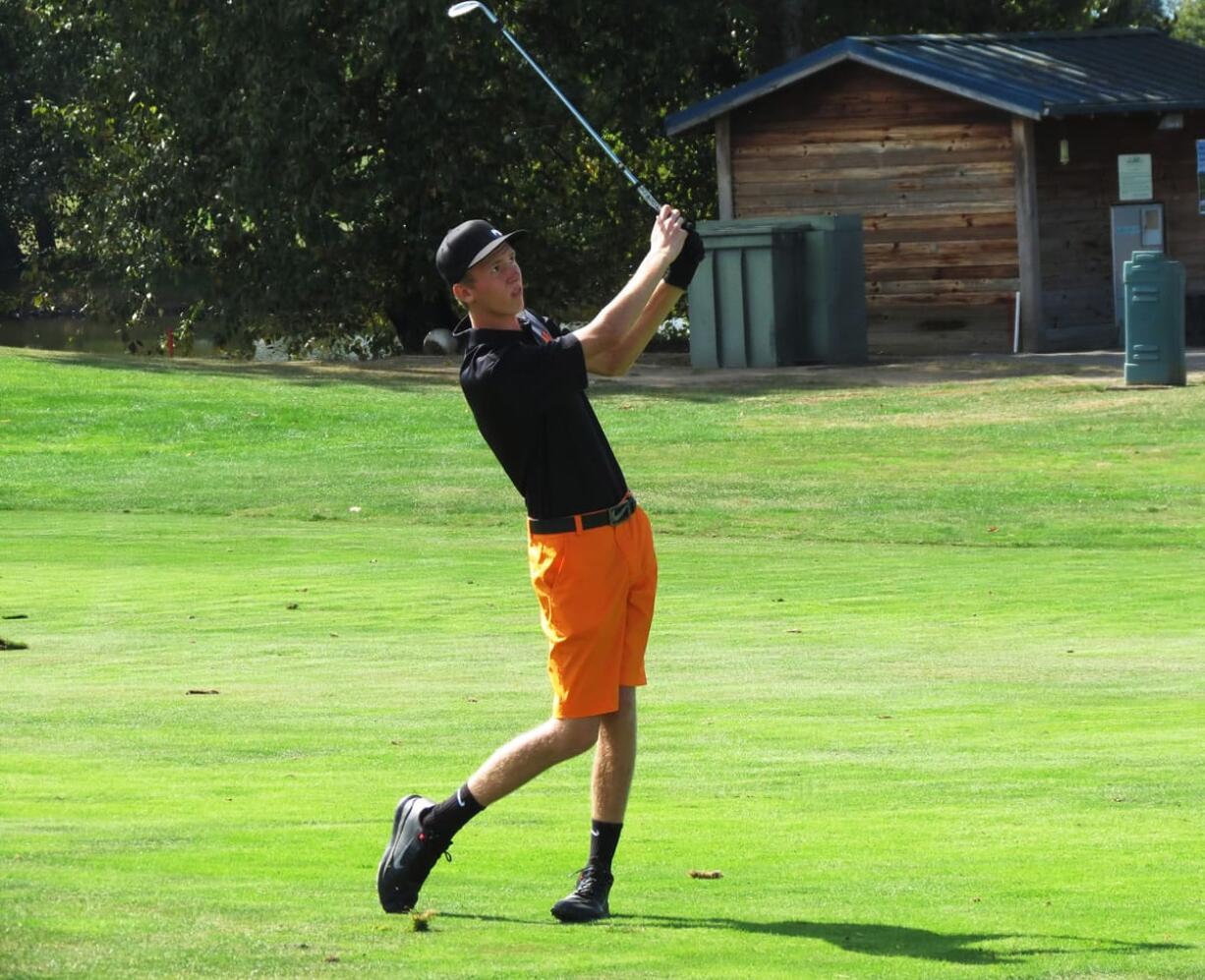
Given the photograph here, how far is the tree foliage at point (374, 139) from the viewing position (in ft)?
127

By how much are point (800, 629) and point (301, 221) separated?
27730 millimetres

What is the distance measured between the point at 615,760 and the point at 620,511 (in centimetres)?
71

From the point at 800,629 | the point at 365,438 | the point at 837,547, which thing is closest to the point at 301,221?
the point at 365,438

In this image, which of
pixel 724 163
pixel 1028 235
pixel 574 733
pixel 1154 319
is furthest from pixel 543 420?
pixel 724 163

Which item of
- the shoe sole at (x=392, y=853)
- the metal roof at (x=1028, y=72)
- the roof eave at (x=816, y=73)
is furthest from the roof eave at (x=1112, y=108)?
the shoe sole at (x=392, y=853)

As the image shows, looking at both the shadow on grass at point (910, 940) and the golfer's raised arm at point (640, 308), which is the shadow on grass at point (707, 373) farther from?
the shadow on grass at point (910, 940)

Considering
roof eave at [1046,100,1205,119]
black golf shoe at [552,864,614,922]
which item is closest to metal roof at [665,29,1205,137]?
roof eave at [1046,100,1205,119]

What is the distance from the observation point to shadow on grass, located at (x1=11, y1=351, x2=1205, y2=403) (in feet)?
99.5

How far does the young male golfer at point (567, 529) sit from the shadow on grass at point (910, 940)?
0.81ft

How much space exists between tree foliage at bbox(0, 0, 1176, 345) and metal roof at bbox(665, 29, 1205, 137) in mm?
4644

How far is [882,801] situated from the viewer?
25.7ft

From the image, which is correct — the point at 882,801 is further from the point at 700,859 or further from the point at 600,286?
the point at 600,286

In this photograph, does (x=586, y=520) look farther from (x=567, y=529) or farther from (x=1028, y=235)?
(x=1028, y=235)

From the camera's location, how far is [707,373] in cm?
3288
